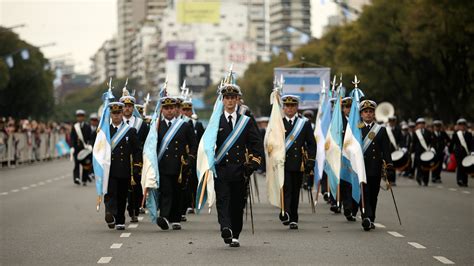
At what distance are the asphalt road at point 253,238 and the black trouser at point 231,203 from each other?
312 millimetres

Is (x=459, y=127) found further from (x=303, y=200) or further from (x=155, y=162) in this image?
(x=155, y=162)

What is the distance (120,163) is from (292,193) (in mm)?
2586

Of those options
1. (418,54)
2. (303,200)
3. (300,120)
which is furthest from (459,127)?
(418,54)

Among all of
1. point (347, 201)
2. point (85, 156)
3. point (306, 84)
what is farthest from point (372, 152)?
point (306, 84)

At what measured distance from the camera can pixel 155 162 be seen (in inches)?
712

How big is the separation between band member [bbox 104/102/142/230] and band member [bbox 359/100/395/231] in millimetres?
3380

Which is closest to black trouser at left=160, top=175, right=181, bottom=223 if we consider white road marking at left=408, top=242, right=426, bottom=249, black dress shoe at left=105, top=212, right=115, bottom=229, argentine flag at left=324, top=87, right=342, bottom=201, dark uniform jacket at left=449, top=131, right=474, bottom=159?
black dress shoe at left=105, top=212, right=115, bottom=229

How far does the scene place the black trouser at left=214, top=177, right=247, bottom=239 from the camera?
15211 millimetres

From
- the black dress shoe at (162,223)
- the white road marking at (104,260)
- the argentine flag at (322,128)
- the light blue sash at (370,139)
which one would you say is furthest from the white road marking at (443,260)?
the argentine flag at (322,128)

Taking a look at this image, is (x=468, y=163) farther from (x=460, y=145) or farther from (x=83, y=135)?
(x=83, y=135)

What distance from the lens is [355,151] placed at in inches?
723

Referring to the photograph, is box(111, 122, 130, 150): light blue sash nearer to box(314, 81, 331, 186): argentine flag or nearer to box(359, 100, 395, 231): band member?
box(359, 100, 395, 231): band member

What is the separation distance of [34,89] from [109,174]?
238 ft

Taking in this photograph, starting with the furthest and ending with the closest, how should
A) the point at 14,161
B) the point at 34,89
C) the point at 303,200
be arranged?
the point at 34,89, the point at 14,161, the point at 303,200
